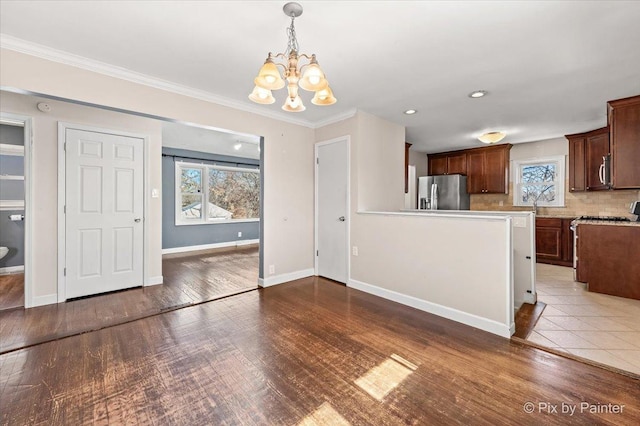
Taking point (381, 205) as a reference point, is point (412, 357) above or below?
below

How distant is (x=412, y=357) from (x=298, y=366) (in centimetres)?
87

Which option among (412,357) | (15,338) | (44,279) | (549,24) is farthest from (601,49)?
(44,279)

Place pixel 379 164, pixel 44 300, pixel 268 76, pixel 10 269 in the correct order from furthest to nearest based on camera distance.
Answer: pixel 10 269, pixel 379 164, pixel 44 300, pixel 268 76

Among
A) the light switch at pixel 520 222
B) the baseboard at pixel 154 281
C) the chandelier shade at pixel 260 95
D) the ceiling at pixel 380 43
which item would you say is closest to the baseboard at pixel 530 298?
the light switch at pixel 520 222

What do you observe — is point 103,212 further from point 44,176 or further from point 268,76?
point 268,76

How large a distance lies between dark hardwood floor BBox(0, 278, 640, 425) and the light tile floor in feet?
0.87

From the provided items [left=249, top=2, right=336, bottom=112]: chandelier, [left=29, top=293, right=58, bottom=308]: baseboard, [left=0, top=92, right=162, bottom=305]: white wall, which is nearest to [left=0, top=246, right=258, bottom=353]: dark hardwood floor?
[left=29, top=293, right=58, bottom=308]: baseboard

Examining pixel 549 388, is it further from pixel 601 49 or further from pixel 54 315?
pixel 54 315

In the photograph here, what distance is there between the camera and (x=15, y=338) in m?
2.34

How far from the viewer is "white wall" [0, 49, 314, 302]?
238 cm

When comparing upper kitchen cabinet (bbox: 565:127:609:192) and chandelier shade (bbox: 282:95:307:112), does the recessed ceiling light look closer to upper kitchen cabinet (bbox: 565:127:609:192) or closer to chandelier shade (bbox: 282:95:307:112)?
chandelier shade (bbox: 282:95:307:112)

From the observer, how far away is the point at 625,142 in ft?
10.9

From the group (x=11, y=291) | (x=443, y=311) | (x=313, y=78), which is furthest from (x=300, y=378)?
(x=11, y=291)

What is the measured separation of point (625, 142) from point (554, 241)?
232 centimetres
